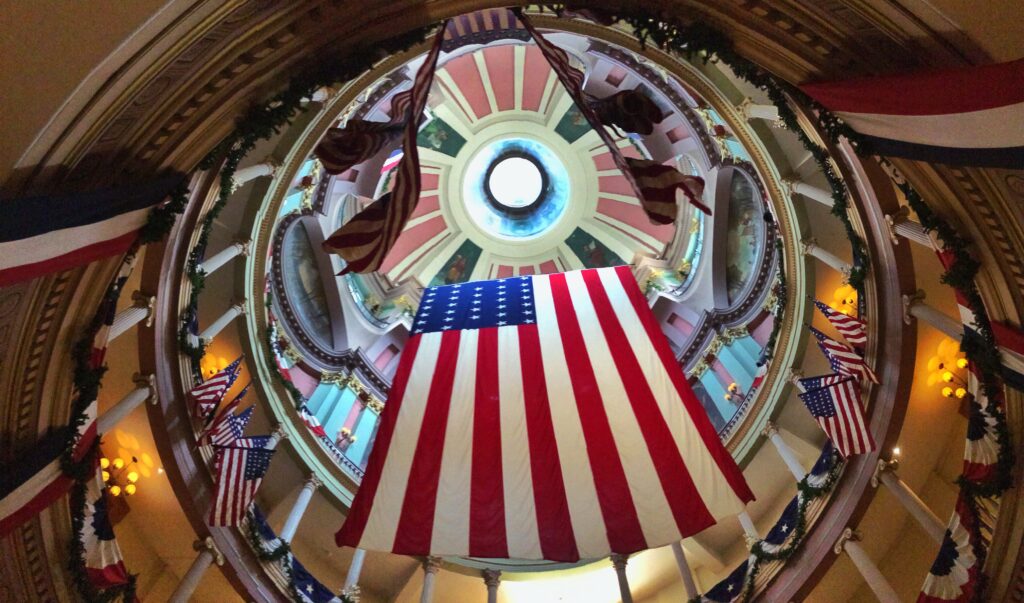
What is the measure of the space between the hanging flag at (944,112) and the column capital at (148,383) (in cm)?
981

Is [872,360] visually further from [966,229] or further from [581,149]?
[581,149]

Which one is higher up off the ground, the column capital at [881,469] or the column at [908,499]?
the column capital at [881,469]

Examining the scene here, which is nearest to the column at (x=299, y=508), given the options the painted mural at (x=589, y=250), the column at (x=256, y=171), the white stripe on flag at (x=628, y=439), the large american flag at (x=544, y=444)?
the large american flag at (x=544, y=444)

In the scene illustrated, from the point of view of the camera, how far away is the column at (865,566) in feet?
32.3

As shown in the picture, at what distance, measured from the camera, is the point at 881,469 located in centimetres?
1043

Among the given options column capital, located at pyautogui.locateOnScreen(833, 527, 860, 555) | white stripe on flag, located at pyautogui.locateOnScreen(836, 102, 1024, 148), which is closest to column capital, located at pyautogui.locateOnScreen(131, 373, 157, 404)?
white stripe on flag, located at pyautogui.locateOnScreen(836, 102, 1024, 148)

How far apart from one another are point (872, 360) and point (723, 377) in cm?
635

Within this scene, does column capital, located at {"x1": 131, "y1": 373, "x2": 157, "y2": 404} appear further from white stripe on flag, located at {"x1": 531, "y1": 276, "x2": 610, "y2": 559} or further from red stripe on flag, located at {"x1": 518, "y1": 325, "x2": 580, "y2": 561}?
white stripe on flag, located at {"x1": 531, "y1": 276, "x2": 610, "y2": 559}

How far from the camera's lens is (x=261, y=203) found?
1281cm

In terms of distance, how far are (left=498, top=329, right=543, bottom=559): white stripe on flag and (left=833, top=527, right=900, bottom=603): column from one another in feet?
20.0

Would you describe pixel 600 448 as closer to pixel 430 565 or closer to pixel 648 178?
pixel 648 178

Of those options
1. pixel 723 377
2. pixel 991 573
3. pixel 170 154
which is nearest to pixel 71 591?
pixel 170 154

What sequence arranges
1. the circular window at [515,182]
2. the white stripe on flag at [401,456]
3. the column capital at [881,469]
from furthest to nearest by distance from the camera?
the circular window at [515,182]
the column capital at [881,469]
the white stripe on flag at [401,456]

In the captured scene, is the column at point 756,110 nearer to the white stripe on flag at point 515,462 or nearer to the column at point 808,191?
the column at point 808,191
